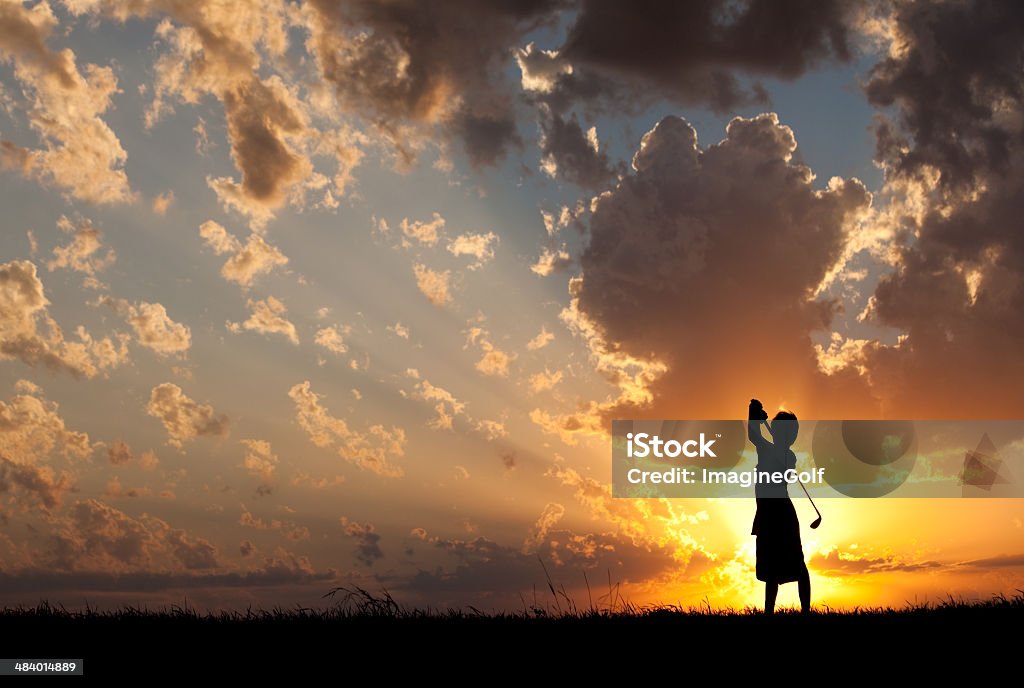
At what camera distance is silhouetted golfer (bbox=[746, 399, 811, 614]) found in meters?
14.3

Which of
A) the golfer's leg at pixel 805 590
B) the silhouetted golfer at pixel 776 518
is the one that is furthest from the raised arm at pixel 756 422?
the golfer's leg at pixel 805 590

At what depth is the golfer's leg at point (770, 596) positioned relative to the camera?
46.4 feet

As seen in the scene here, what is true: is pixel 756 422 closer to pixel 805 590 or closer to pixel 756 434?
pixel 756 434

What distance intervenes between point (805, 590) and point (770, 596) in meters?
0.70

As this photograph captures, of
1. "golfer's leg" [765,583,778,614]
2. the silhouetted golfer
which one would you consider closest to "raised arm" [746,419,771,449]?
the silhouetted golfer

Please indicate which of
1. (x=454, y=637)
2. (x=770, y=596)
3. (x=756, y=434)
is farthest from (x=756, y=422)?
(x=454, y=637)

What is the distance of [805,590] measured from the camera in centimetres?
1445

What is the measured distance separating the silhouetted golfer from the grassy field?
27.4 inches

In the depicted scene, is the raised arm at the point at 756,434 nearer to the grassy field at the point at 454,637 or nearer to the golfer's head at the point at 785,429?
the golfer's head at the point at 785,429

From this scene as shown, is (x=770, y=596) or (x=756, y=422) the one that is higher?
(x=756, y=422)

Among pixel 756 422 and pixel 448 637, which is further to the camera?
pixel 756 422

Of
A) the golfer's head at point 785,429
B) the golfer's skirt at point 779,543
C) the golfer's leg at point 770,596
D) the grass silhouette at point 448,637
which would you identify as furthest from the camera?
the golfer's head at point 785,429

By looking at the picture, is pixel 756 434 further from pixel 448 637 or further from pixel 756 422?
pixel 448 637

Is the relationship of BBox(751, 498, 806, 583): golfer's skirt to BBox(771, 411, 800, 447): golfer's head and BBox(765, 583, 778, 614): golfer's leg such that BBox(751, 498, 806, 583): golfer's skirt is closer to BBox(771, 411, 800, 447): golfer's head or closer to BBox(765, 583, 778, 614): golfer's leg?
BBox(765, 583, 778, 614): golfer's leg
